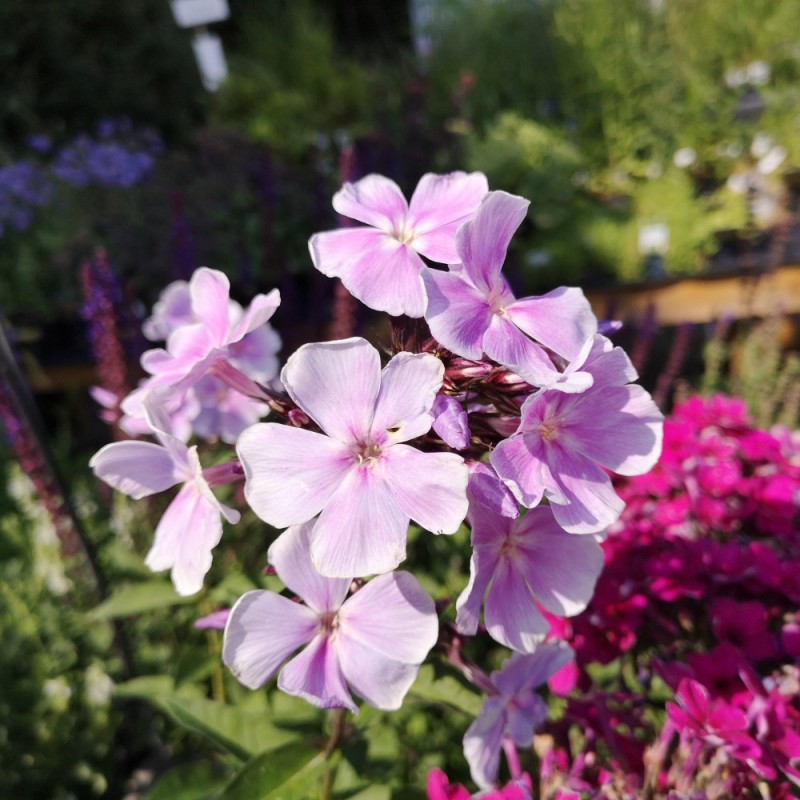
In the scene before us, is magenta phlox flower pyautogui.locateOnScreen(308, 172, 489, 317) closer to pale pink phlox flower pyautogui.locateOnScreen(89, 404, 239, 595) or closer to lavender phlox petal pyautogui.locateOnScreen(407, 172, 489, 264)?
lavender phlox petal pyautogui.locateOnScreen(407, 172, 489, 264)

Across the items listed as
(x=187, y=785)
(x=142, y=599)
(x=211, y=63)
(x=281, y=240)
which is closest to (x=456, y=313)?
(x=142, y=599)

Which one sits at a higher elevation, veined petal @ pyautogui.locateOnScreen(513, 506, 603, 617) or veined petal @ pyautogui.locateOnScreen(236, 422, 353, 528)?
veined petal @ pyautogui.locateOnScreen(236, 422, 353, 528)

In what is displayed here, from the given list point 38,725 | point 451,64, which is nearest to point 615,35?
point 451,64

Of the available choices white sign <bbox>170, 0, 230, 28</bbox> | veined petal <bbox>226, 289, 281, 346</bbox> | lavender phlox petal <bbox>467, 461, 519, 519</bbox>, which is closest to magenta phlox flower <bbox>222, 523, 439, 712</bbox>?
lavender phlox petal <bbox>467, 461, 519, 519</bbox>

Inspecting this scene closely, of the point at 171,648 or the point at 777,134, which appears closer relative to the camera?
the point at 171,648

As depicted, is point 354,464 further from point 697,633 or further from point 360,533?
point 697,633

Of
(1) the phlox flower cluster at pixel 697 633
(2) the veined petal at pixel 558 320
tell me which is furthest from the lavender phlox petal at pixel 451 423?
(1) the phlox flower cluster at pixel 697 633

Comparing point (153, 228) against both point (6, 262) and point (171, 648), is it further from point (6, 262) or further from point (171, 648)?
point (171, 648)
